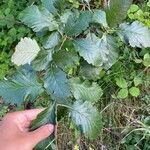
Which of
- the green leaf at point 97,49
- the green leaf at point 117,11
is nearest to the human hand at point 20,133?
the green leaf at point 97,49

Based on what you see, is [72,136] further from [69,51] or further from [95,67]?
[69,51]

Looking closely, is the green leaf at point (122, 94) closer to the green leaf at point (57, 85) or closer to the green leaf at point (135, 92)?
the green leaf at point (135, 92)

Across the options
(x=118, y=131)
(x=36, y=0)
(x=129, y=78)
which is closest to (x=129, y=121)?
(x=118, y=131)

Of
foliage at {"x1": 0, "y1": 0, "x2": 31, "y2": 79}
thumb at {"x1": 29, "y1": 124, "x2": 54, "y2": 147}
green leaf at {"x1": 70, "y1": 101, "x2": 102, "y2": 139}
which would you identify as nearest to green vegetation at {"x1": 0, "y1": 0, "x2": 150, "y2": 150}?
green leaf at {"x1": 70, "y1": 101, "x2": 102, "y2": 139}

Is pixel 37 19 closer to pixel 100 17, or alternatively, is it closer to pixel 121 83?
pixel 100 17

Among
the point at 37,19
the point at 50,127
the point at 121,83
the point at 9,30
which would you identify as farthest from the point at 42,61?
the point at 9,30

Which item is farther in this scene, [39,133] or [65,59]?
[65,59]
